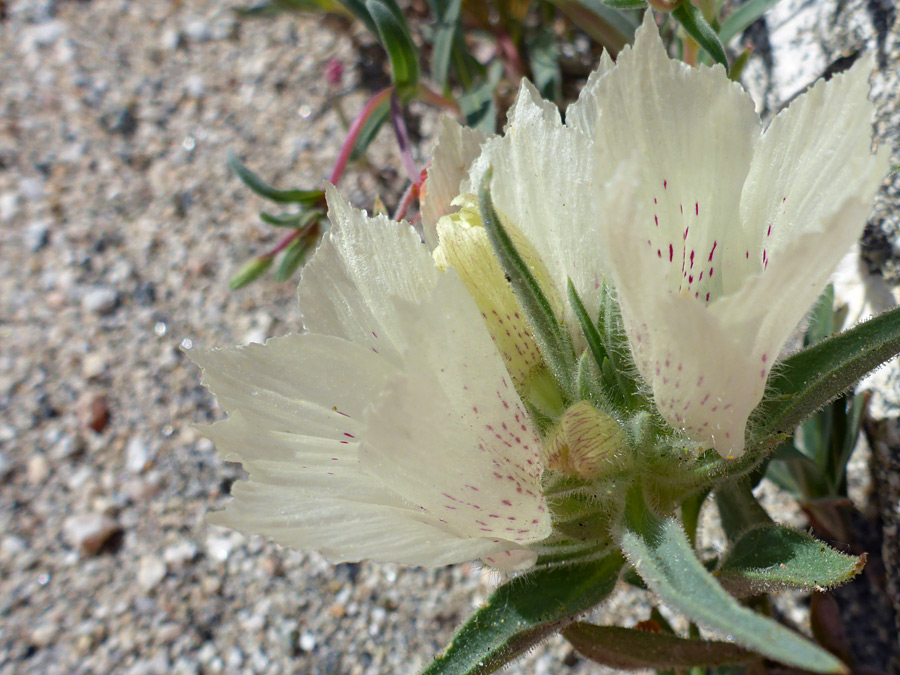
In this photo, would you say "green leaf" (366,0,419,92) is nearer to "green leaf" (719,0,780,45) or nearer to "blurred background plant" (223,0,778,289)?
"blurred background plant" (223,0,778,289)

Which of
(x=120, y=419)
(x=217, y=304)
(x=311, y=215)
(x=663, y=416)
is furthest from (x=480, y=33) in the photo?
(x=663, y=416)

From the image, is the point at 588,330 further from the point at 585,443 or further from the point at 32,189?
the point at 32,189

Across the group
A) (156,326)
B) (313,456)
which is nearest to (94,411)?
(156,326)

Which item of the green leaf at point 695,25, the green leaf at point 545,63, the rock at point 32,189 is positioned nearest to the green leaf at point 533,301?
the green leaf at point 695,25

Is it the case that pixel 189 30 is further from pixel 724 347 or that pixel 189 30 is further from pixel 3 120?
pixel 724 347

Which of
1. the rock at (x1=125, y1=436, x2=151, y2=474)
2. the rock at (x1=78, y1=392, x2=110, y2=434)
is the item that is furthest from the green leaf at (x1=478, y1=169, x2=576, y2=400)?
the rock at (x1=78, y1=392, x2=110, y2=434)

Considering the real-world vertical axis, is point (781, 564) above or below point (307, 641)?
above
